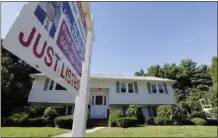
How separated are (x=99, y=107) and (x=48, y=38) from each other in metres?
20.2

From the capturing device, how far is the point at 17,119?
51.6 ft

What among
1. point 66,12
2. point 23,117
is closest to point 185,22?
point 66,12

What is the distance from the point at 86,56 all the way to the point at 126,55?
20.8m

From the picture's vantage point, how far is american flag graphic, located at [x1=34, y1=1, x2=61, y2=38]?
96 centimetres

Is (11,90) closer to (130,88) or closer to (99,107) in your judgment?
(99,107)

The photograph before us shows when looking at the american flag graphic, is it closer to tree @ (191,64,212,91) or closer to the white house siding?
the white house siding

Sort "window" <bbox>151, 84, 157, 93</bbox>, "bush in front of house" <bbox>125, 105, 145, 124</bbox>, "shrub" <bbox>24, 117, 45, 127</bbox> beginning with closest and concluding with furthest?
"shrub" <bbox>24, 117, 45, 127</bbox>, "bush in front of house" <bbox>125, 105, 145, 124</bbox>, "window" <bbox>151, 84, 157, 93</bbox>

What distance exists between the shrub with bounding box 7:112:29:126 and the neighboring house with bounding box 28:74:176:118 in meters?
3.64

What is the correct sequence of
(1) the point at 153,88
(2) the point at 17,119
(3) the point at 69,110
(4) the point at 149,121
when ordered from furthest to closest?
1. (1) the point at 153,88
2. (3) the point at 69,110
3. (4) the point at 149,121
4. (2) the point at 17,119

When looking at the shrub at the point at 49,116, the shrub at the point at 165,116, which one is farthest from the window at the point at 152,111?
Result: the shrub at the point at 49,116

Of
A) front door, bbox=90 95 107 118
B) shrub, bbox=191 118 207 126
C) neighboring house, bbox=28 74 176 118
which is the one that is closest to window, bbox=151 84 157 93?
neighboring house, bbox=28 74 176 118

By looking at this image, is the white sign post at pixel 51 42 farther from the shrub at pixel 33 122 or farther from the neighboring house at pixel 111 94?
the neighboring house at pixel 111 94

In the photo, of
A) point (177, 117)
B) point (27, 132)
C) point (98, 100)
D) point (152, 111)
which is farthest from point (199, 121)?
point (27, 132)

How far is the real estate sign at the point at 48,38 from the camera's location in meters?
0.82
